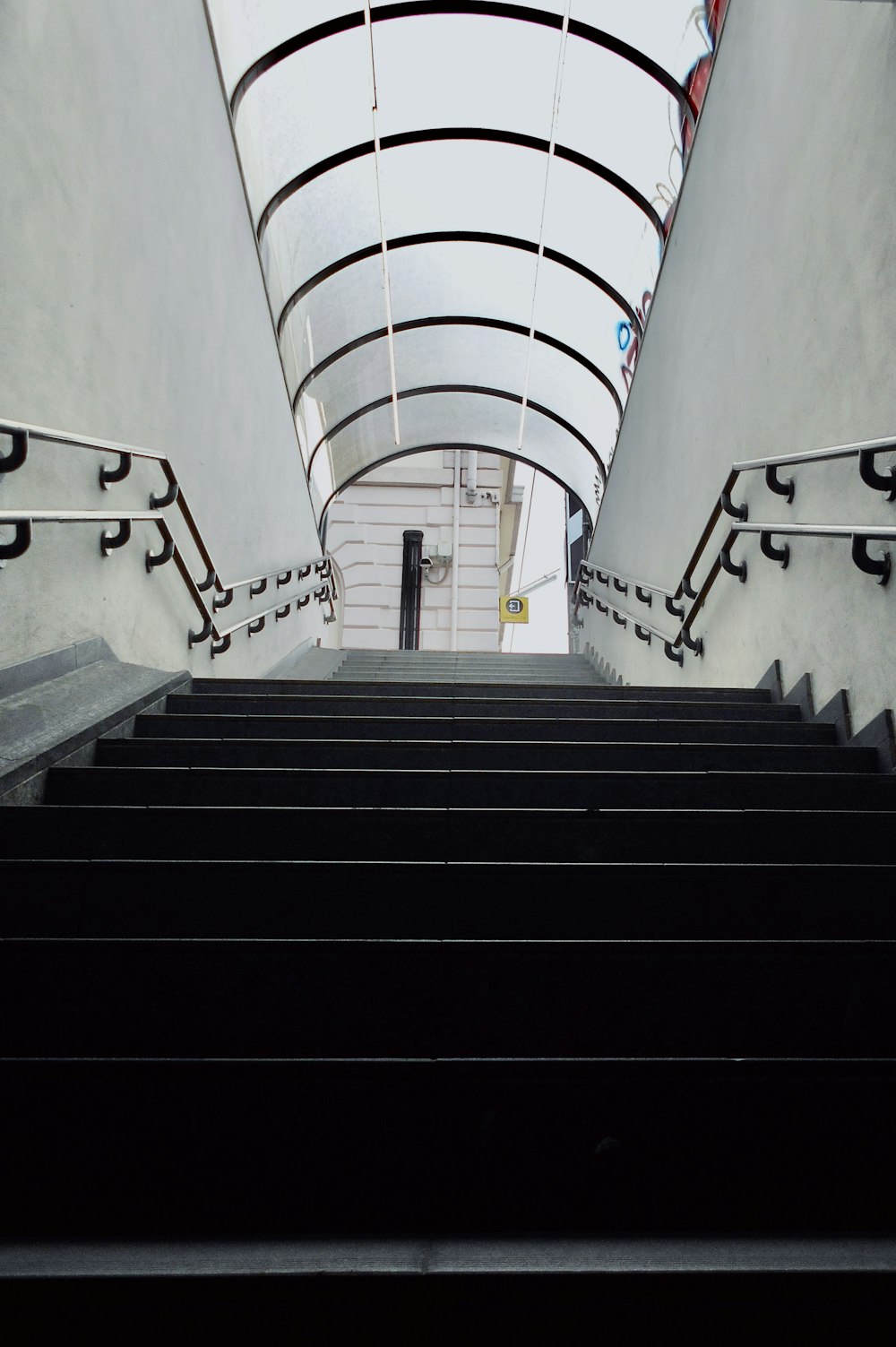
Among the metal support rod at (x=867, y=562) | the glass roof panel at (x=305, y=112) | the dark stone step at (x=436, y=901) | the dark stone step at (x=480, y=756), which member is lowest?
the dark stone step at (x=436, y=901)

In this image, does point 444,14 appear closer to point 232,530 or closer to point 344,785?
point 232,530

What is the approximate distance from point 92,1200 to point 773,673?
11.9ft

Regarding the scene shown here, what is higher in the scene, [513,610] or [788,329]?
[513,610]

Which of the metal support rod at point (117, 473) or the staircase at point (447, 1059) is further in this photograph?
the metal support rod at point (117, 473)

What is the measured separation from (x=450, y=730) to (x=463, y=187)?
6.16 meters

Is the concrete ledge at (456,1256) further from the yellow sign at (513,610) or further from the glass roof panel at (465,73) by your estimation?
the yellow sign at (513,610)

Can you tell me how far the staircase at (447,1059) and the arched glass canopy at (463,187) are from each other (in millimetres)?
5331

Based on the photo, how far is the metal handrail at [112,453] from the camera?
109 inches

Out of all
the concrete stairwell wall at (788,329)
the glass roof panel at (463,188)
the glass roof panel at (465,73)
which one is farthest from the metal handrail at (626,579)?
the glass roof panel at (465,73)

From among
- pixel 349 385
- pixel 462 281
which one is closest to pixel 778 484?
pixel 462 281

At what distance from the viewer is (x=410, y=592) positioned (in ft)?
61.9

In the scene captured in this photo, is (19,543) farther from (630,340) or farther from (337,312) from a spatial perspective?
(337,312)

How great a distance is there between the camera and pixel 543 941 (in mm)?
1860

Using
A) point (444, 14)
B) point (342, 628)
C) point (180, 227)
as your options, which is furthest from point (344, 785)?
point (342, 628)
